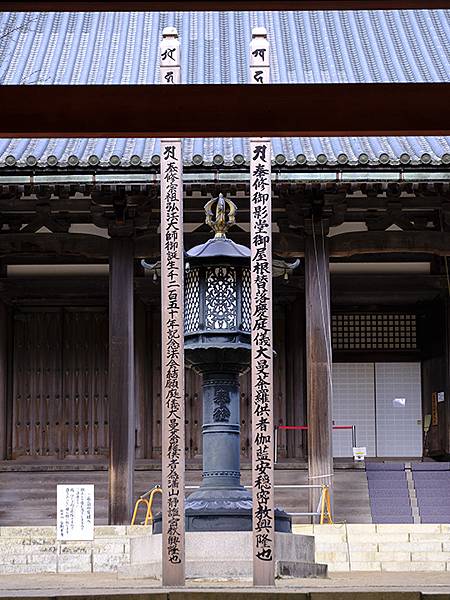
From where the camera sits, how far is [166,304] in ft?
34.1

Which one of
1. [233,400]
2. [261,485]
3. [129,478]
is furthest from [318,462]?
[261,485]

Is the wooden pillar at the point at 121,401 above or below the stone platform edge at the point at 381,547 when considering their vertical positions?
above

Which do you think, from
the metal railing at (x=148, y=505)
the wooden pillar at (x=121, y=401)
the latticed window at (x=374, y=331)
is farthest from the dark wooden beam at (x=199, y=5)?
the latticed window at (x=374, y=331)

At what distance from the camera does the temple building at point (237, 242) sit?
15.0m

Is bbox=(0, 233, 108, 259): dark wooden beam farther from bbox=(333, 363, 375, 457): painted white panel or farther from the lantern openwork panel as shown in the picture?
bbox=(333, 363, 375, 457): painted white panel

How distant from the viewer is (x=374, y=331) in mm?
19891

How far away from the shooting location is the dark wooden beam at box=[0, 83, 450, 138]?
5.82m

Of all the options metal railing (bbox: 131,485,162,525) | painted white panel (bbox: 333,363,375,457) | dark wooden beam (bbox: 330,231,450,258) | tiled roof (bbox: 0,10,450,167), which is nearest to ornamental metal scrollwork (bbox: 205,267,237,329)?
metal railing (bbox: 131,485,162,525)

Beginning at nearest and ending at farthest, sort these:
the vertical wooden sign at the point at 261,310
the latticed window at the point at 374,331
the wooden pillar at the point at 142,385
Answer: the vertical wooden sign at the point at 261,310 < the wooden pillar at the point at 142,385 < the latticed window at the point at 374,331

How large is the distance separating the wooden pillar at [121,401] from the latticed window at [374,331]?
201 inches

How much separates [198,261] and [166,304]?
4.99ft

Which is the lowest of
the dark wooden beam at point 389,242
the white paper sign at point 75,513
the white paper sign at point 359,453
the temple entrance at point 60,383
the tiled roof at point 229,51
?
the white paper sign at point 75,513

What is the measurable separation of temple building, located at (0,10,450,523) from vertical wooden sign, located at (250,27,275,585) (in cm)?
426

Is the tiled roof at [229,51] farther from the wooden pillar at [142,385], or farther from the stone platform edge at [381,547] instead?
the stone platform edge at [381,547]
